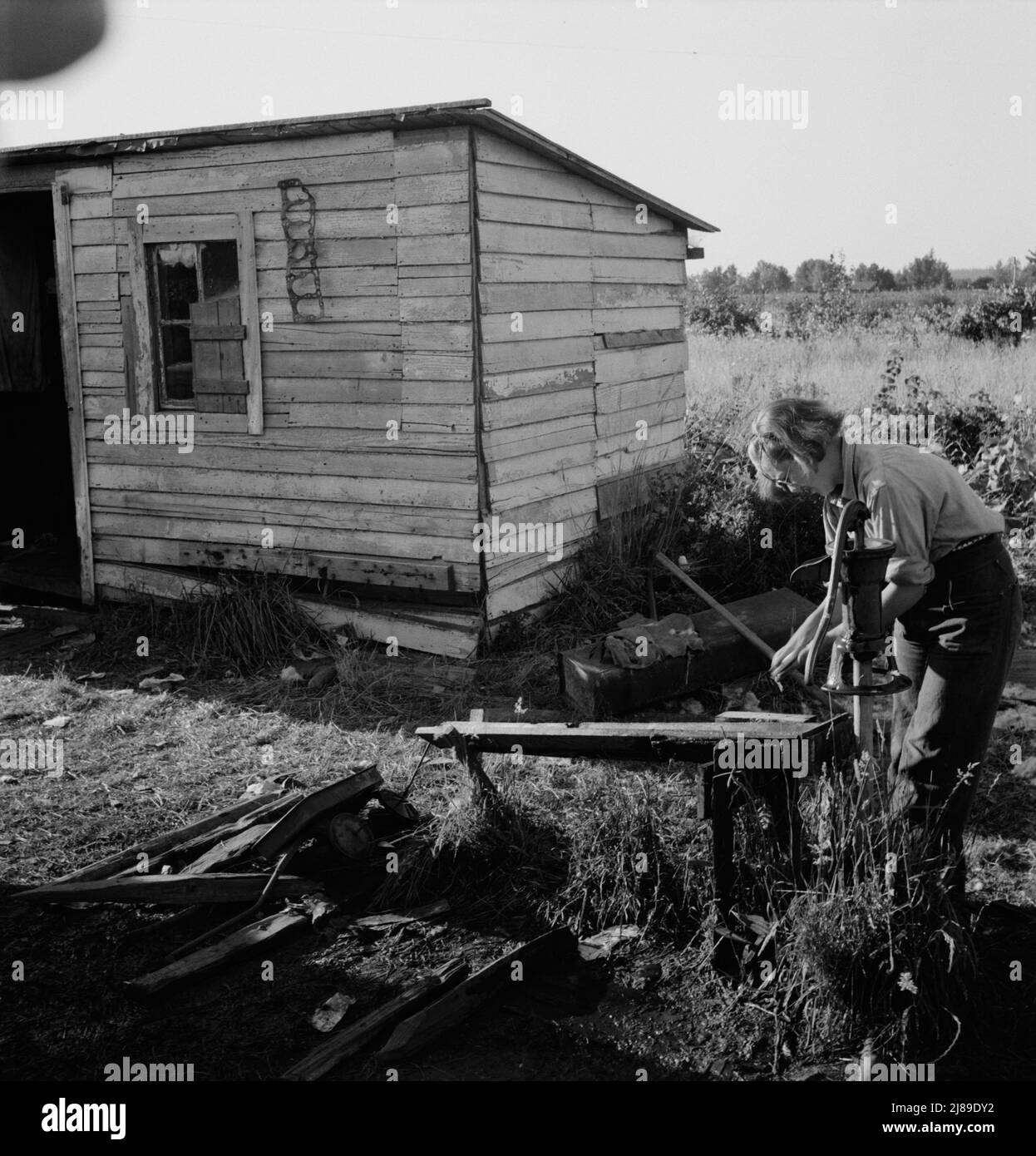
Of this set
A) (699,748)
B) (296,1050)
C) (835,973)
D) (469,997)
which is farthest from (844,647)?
(296,1050)

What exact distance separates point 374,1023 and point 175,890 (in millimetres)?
1224

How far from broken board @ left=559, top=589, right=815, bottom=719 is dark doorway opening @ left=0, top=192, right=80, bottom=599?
4.98 metres

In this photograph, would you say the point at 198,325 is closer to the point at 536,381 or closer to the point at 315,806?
the point at 536,381

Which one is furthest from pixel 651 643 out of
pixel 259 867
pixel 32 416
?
pixel 32 416

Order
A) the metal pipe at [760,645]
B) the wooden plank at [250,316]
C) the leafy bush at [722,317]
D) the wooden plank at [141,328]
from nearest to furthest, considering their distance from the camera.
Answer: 1. the metal pipe at [760,645]
2. the wooden plank at [250,316]
3. the wooden plank at [141,328]
4. the leafy bush at [722,317]

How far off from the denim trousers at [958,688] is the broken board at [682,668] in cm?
267

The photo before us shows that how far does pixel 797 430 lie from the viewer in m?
3.65

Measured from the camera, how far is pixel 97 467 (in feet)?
29.7

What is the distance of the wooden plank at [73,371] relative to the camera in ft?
28.8

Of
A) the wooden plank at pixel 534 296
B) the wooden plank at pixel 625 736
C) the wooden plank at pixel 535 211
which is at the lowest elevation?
the wooden plank at pixel 625 736

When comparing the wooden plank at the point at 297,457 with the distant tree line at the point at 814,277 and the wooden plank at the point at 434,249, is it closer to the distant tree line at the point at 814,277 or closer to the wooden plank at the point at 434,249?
the wooden plank at the point at 434,249

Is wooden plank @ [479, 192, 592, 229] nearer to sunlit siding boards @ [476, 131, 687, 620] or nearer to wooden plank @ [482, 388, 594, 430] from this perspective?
sunlit siding boards @ [476, 131, 687, 620]

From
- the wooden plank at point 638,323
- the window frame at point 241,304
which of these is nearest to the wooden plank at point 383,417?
the window frame at point 241,304

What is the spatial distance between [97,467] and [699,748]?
6670 mm
